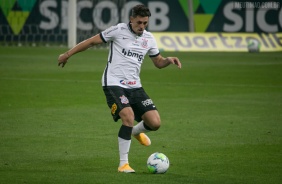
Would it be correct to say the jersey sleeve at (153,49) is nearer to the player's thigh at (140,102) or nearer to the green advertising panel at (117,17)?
the player's thigh at (140,102)

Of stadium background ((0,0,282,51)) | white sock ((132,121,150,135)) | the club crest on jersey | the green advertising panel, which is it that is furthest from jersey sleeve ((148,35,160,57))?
the green advertising panel

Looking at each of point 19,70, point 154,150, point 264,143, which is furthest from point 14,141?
point 19,70

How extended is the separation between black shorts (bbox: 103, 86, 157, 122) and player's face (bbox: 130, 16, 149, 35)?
2.54 feet

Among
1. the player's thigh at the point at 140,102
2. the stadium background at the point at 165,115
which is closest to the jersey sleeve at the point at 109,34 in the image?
the player's thigh at the point at 140,102

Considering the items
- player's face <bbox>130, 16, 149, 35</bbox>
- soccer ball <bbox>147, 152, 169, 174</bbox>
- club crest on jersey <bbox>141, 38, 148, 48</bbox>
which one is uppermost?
player's face <bbox>130, 16, 149, 35</bbox>

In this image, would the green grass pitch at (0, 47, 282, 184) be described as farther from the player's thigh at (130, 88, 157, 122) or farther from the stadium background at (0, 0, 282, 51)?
the stadium background at (0, 0, 282, 51)

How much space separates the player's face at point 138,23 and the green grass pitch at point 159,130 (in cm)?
177

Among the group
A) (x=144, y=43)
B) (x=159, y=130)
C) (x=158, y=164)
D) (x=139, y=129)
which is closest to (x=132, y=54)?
(x=144, y=43)

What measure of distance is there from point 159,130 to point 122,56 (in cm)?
388

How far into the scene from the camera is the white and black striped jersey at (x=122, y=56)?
10.5 meters

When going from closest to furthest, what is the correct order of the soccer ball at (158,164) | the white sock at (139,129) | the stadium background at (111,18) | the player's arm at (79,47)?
the soccer ball at (158,164) → the player's arm at (79,47) → the white sock at (139,129) → the stadium background at (111,18)

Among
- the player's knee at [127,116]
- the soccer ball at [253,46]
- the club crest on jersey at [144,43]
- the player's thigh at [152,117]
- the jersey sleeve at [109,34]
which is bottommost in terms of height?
the soccer ball at [253,46]

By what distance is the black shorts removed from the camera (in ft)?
33.6

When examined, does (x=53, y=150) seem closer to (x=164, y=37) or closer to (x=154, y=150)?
(x=154, y=150)
